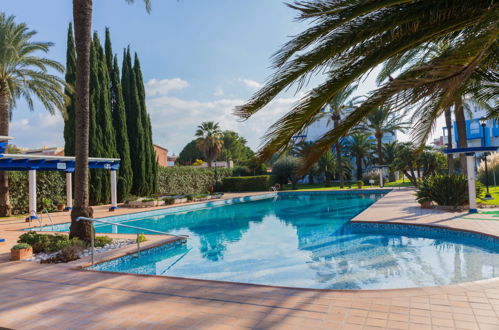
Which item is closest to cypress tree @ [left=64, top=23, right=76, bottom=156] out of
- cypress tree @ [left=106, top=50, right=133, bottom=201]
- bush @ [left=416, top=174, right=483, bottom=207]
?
cypress tree @ [left=106, top=50, right=133, bottom=201]

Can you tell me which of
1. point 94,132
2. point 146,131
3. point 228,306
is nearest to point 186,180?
point 146,131

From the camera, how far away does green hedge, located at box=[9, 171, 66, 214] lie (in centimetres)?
1736

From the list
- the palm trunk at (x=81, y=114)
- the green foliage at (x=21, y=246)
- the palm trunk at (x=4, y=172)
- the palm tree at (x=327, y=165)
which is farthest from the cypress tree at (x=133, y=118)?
the green foliage at (x=21, y=246)

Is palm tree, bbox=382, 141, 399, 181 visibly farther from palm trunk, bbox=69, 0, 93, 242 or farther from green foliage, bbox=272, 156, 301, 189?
palm trunk, bbox=69, 0, 93, 242

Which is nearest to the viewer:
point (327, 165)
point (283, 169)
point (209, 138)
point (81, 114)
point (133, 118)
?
point (81, 114)

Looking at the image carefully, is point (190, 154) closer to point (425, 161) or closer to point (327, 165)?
point (327, 165)

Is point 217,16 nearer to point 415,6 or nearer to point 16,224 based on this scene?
point 415,6

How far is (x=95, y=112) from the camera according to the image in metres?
21.6

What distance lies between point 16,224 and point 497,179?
992 inches

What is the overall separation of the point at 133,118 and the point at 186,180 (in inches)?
264

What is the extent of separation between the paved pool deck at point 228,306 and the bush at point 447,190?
29.3 ft

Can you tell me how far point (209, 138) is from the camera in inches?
1572

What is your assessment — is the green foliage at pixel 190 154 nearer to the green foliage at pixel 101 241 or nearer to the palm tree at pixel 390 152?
the palm tree at pixel 390 152

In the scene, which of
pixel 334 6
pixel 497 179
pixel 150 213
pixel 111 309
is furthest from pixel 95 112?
pixel 497 179
